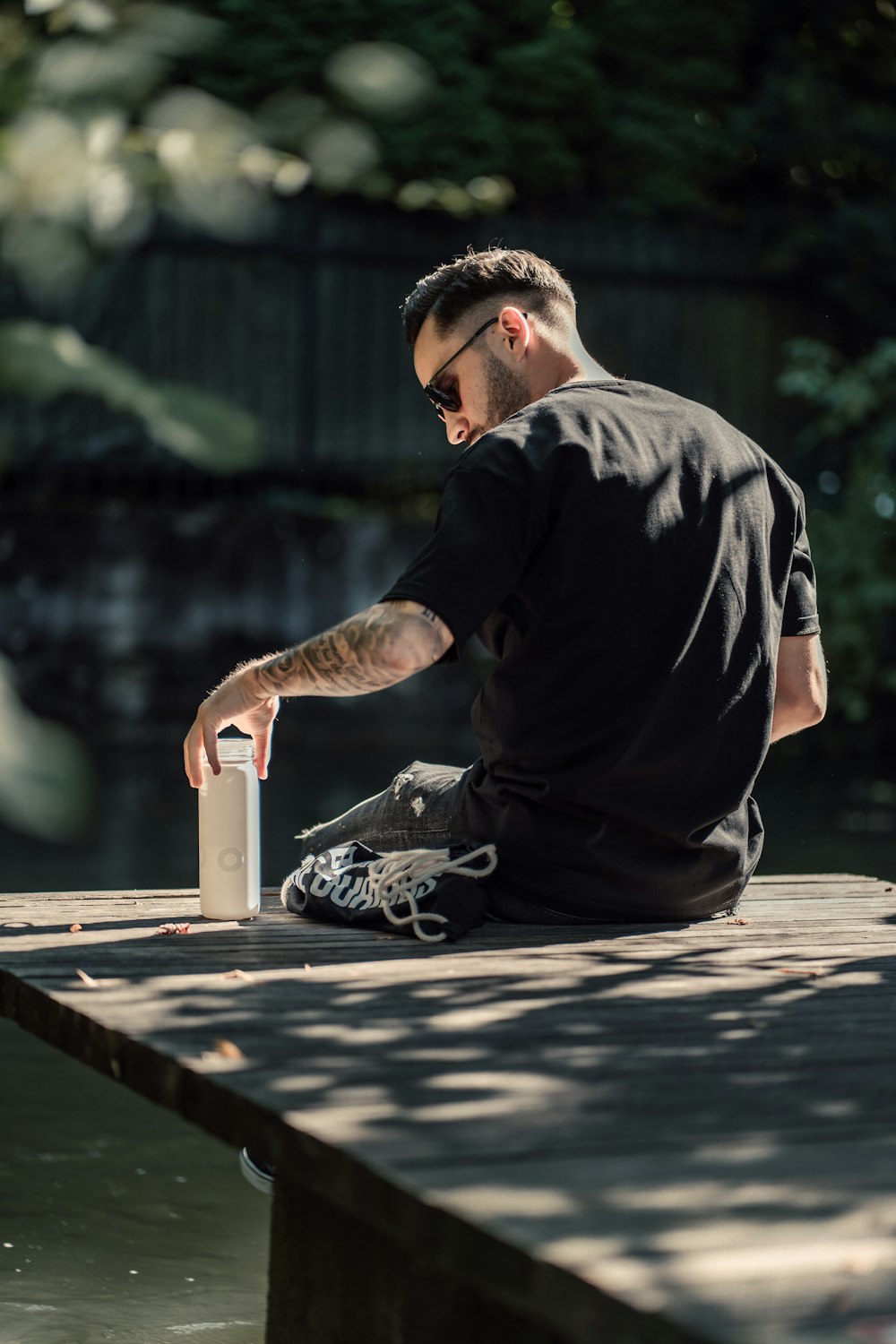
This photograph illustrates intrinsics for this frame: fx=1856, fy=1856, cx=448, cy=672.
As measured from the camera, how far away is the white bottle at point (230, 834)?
295cm

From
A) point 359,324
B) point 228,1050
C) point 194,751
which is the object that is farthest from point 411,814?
point 359,324

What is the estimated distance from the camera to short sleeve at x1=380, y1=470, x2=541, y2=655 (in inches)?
101

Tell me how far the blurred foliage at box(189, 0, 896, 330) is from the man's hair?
9.59 metres

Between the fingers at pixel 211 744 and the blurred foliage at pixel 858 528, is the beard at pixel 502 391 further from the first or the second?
the blurred foliage at pixel 858 528

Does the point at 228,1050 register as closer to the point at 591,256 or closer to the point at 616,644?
the point at 616,644

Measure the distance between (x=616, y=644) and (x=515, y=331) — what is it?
600 millimetres

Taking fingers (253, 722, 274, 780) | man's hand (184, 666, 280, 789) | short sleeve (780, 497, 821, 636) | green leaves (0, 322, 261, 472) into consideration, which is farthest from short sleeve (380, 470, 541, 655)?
green leaves (0, 322, 261, 472)

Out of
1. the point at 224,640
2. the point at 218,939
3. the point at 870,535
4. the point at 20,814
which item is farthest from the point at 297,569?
the point at 20,814

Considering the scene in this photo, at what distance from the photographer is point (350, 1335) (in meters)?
2.05

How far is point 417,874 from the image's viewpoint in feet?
9.37

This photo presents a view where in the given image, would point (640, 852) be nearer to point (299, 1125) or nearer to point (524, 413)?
point (524, 413)

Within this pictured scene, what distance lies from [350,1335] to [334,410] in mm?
10743

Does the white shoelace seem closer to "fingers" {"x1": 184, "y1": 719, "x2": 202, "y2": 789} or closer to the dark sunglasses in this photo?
"fingers" {"x1": 184, "y1": 719, "x2": 202, "y2": 789}

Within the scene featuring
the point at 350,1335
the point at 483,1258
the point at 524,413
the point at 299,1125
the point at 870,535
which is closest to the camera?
the point at 483,1258
